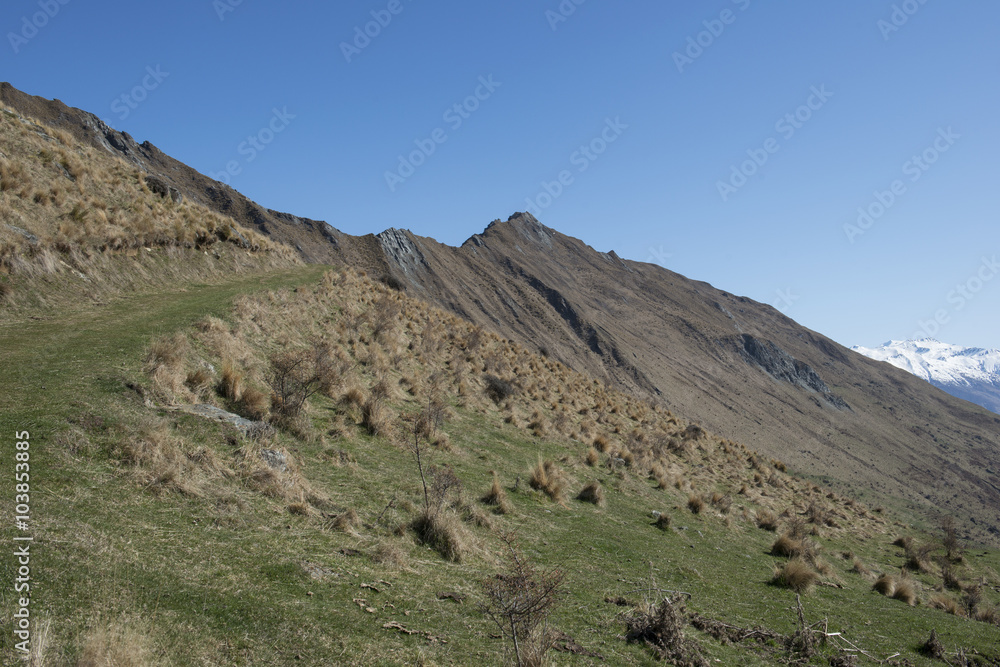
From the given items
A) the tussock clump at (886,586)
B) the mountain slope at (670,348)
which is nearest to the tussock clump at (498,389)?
the tussock clump at (886,586)

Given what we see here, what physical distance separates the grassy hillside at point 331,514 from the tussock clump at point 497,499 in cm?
7

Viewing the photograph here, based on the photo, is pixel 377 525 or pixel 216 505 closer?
pixel 216 505

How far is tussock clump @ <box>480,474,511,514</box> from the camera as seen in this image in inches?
488

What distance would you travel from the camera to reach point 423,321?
95.2ft

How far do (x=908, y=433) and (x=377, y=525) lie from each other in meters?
133

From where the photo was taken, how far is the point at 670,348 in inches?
4045

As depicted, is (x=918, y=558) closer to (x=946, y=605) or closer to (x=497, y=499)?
(x=946, y=605)

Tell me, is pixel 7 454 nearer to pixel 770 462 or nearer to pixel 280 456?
pixel 280 456

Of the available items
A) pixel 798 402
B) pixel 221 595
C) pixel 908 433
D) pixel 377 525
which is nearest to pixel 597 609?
pixel 377 525

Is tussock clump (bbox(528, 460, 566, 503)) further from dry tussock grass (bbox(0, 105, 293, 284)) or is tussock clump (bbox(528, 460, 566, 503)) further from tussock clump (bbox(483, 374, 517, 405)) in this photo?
dry tussock grass (bbox(0, 105, 293, 284))

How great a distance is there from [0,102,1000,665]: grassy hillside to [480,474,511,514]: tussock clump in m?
0.07

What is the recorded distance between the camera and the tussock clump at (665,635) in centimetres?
688

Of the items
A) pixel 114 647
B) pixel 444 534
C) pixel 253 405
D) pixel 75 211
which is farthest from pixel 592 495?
pixel 75 211

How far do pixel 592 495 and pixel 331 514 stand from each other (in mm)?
8991
